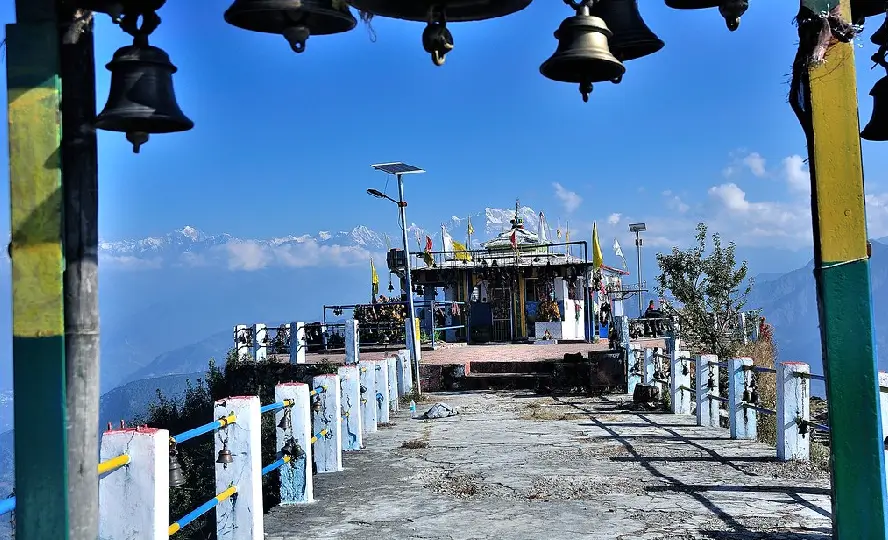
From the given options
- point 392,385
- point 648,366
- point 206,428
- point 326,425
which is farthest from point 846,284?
point 392,385

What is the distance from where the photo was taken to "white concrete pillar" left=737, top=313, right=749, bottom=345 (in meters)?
23.4

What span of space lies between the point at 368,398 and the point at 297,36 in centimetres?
938

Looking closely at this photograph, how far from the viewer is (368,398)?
1213 centimetres

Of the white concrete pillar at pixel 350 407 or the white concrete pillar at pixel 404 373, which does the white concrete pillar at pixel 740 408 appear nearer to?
the white concrete pillar at pixel 350 407

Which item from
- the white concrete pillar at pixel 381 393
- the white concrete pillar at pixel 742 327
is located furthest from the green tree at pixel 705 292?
the white concrete pillar at pixel 381 393

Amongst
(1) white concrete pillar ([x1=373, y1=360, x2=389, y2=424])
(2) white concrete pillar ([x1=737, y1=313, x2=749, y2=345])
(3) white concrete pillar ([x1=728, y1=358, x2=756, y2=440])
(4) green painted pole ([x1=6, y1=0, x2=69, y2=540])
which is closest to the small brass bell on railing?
(4) green painted pole ([x1=6, y1=0, x2=69, y2=540])

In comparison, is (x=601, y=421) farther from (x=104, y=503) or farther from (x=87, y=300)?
(x=87, y=300)

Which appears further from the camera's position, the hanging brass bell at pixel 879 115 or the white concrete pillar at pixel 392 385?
the white concrete pillar at pixel 392 385

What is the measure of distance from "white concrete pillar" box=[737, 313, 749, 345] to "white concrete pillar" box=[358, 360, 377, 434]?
13496 millimetres

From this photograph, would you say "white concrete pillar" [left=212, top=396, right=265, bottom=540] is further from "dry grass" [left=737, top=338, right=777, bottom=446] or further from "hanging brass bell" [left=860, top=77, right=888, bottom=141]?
"dry grass" [left=737, top=338, right=777, bottom=446]

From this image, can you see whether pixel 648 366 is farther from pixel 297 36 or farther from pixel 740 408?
pixel 297 36

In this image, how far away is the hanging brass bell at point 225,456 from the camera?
239 inches

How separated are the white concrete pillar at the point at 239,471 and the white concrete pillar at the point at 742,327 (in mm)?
18930

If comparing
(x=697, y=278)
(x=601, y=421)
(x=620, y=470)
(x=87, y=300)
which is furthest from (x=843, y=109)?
(x=697, y=278)
